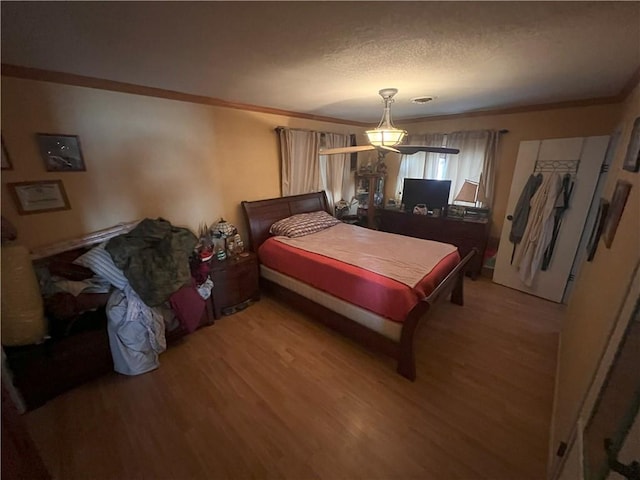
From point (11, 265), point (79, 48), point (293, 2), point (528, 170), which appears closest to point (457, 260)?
point (528, 170)

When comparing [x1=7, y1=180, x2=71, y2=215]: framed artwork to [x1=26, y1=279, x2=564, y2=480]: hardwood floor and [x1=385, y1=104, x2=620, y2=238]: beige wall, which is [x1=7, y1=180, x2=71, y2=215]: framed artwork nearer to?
[x1=26, y1=279, x2=564, y2=480]: hardwood floor

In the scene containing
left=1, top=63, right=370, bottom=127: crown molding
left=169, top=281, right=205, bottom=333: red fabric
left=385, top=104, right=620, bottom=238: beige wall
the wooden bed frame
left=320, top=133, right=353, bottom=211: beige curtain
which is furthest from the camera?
left=320, top=133, right=353, bottom=211: beige curtain

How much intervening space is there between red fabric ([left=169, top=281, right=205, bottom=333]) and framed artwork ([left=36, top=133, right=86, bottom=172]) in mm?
1270

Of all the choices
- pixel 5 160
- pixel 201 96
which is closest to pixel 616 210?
pixel 201 96

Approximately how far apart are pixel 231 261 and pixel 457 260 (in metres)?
2.46

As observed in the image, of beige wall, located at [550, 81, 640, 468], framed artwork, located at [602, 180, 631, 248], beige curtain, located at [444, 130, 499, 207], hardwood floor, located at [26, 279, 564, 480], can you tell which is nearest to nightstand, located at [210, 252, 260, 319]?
hardwood floor, located at [26, 279, 564, 480]

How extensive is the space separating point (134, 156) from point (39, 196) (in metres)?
0.72

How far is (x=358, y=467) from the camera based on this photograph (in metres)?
1.36

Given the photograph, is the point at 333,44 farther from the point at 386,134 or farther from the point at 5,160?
the point at 5,160

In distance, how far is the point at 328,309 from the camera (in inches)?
92.4

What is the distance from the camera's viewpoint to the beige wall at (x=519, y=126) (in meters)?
2.70

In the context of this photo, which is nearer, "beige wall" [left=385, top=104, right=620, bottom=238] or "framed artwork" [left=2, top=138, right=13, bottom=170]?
"framed artwork" [left=2, top=138, right=13, bottom=170]

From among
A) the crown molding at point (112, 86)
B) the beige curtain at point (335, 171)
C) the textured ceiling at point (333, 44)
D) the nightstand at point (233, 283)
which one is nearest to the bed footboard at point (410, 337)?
the textured ceiling at point (333, 44)

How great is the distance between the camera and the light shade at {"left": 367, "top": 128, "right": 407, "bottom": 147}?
2.13 m
